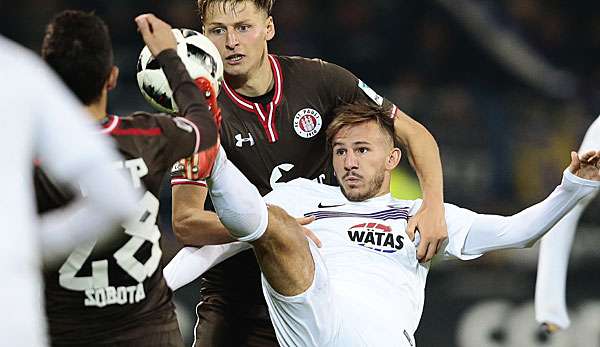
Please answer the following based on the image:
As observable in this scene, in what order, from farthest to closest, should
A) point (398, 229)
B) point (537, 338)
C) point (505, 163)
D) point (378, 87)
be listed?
point (378, 87)
point (505, 163)
point (537, 338)
point (398, 229)

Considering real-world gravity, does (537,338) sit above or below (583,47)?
below

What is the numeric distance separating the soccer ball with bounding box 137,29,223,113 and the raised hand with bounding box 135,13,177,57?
0.60 feet

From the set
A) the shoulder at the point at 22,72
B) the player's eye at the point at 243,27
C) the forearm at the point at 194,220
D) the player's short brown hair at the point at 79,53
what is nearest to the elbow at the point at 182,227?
the forearm at the point at 194,220

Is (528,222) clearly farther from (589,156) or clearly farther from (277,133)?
(277,133)

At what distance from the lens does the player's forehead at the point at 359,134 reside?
4746 millimetres

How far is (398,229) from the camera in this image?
4.66m

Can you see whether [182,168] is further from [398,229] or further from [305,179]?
[398,229]

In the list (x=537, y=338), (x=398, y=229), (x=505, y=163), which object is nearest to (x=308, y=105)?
(x=398, y=229)

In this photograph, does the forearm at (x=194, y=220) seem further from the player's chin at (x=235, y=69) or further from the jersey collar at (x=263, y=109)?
the player's chin at (x=235, y=69)

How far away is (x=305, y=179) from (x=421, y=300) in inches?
26.2

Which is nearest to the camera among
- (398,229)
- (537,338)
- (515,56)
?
(398,229)

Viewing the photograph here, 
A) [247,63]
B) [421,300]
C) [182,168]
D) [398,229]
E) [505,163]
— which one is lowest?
[505,163]

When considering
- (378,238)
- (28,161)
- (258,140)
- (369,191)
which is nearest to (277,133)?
(258,140)

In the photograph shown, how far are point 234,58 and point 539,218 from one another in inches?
52.0
